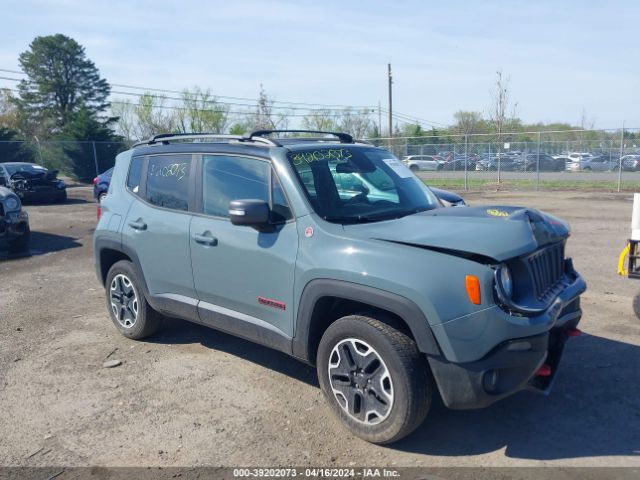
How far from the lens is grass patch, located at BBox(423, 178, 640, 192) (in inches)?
915

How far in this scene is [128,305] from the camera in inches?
229

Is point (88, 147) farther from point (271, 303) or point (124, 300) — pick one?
point (271, 303)

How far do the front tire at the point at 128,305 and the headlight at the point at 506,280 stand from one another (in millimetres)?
3440

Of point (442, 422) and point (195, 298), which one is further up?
point (195, 298)

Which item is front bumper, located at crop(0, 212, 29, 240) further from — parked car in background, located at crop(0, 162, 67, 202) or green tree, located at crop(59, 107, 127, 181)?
green tree, located at crop(59, 107, 127, 181)

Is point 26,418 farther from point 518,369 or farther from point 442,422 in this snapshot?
point 518,369

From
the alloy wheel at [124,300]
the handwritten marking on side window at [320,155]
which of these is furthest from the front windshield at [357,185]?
the alloy wheel at [124,300]

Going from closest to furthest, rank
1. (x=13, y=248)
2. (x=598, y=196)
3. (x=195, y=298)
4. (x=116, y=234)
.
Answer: (x=195, y=298) → (x=116, y=234) → (x=13, y=248) → (x=598, y=196)

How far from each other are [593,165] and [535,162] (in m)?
2.50

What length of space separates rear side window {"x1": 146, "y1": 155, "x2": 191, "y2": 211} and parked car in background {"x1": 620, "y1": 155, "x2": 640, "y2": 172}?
76.2ft

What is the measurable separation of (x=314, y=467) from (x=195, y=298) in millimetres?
1944

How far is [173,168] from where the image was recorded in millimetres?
5273

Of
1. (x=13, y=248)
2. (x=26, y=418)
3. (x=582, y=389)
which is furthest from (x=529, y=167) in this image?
(x=26, y=418)

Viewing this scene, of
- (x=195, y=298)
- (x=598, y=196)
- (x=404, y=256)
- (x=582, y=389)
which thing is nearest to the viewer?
(x=404, y=256)
